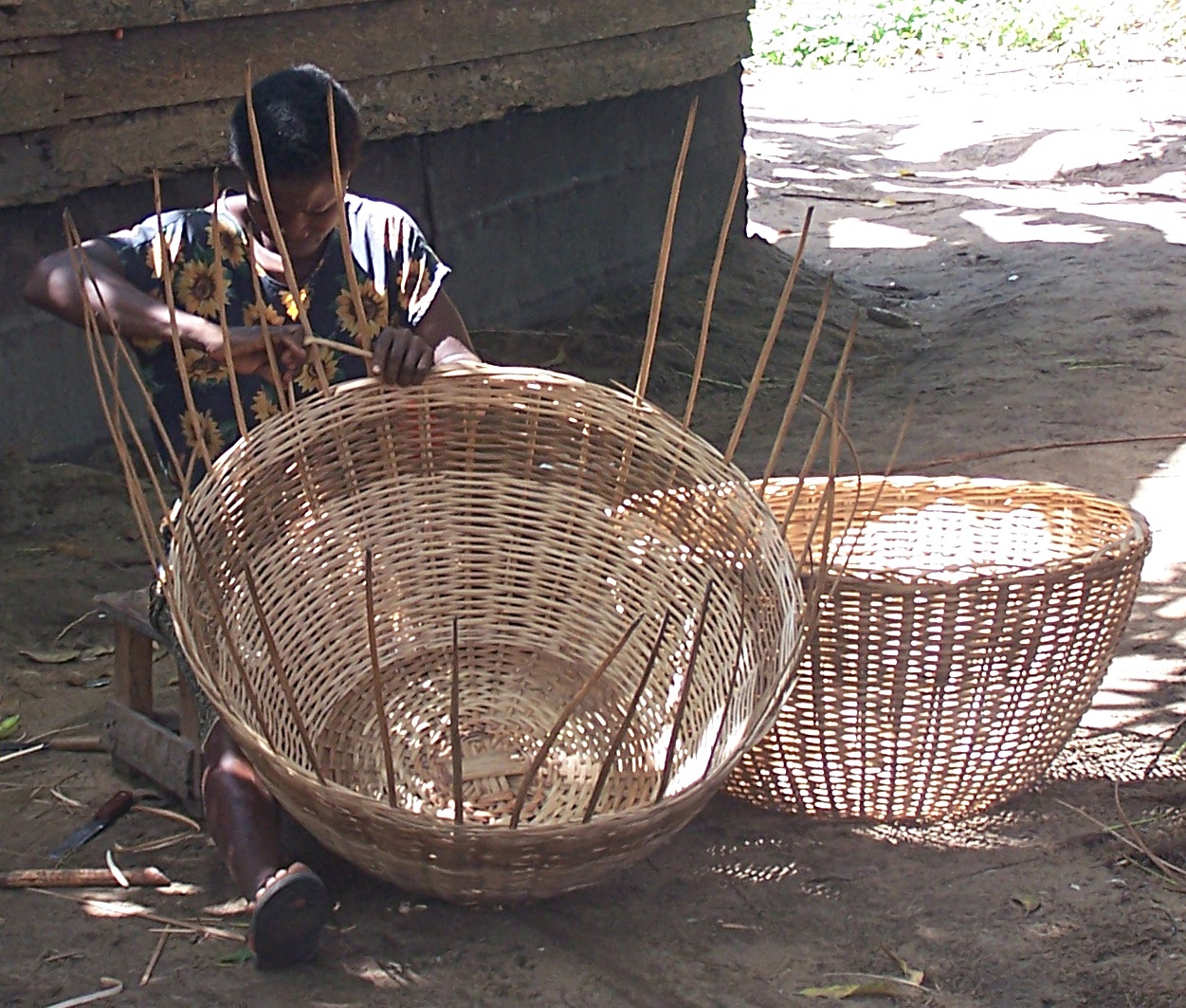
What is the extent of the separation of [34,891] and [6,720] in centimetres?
72

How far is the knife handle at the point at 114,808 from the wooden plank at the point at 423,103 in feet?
5.91

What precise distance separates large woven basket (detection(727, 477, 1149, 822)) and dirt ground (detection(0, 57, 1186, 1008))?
0.07m

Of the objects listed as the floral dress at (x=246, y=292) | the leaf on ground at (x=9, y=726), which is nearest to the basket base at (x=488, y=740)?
the floral dress at (x=246, y=292)

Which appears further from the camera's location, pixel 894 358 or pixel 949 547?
pixel 894 358

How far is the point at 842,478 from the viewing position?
2836 millimetres

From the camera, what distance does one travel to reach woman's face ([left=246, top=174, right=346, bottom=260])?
2412mm

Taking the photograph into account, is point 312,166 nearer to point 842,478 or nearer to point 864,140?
point 842,478

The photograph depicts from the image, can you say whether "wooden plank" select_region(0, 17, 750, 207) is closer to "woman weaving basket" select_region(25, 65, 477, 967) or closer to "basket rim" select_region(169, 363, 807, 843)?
"woman weaving basket" select_region(25, 65, 477, 967)

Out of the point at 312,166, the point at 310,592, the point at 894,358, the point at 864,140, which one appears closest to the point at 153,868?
the point at 310,592

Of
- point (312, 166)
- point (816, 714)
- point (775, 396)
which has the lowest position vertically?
point (775, 396)

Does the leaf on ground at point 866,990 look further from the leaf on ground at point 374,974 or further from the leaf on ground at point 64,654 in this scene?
the leaf on ground at point 64,654

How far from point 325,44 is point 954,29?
10.2 m

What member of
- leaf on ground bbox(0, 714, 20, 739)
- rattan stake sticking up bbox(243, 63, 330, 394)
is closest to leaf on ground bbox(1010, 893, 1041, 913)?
rattan stake sticking up bbox(243, 63, 330, 394)

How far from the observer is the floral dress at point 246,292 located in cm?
253
